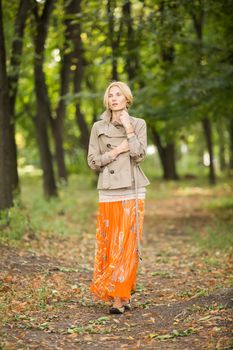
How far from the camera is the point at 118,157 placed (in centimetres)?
654

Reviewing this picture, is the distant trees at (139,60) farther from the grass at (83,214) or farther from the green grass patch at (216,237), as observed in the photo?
the green grass patch at (216,237)

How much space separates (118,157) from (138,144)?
27 centimetres

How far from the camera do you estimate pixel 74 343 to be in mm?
5523

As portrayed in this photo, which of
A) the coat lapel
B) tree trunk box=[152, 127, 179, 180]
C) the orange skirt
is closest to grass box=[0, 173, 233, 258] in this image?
tree trunk box=[152, 127, 179, 180]

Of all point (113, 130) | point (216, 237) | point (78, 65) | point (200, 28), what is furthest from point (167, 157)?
point (113, 130)

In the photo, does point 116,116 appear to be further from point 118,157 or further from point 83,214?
point 83,214

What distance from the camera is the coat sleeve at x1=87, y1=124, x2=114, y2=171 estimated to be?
21.3ft

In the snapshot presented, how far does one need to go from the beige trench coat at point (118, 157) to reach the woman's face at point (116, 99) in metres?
0.16

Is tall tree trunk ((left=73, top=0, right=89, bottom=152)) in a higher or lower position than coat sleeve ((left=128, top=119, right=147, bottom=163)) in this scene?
higher

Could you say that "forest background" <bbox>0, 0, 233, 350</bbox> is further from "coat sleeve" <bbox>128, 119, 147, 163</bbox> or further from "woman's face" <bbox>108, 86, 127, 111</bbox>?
"woman's face" <bbox>108, 86, 127, 111</bbox>

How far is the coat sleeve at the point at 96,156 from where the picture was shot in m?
6.50

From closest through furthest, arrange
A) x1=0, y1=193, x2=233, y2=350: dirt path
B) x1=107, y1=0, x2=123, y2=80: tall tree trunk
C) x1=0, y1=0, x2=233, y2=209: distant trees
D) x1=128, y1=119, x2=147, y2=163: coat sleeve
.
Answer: x1=0, y1=193, x2=233, y2=350: dirt path → x1=128, y1=119, x2=147, y2=163: coat sleeve → x1=0, y1=0, x2=233, y2=209: distant trees → x1=107, y1=0, x2=123, y2=80: tall tree trunk

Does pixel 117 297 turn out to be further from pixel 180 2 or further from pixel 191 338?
pixel 180 2

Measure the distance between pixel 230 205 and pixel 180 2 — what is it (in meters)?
6.74
